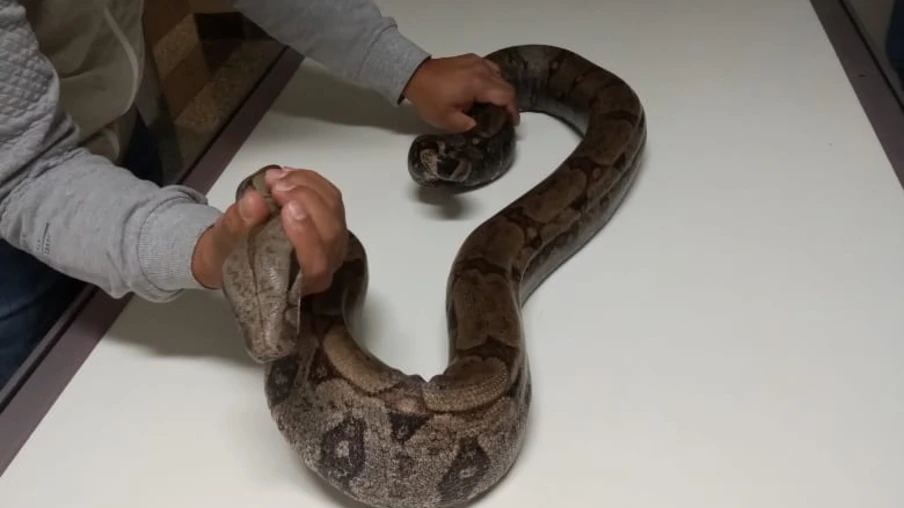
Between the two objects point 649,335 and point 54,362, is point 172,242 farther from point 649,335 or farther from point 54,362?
point 649,335

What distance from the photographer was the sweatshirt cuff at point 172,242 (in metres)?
0.81

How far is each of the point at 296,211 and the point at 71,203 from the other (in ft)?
0.87

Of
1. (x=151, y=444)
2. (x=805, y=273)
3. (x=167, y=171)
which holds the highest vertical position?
(x=805, y=273)

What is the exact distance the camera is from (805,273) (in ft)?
3.28

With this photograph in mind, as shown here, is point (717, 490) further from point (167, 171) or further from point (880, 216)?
point (167, 171)

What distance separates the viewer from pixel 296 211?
70cm

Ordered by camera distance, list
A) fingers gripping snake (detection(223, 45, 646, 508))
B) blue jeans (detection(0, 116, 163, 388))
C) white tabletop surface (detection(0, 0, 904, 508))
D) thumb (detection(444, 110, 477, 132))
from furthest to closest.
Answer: thumb (detection(444, 110, 477, 132))
blue jeans (detection(0, 116, 163, 388))
white tabletop surface (detection(0, 0, 904, 508))
fingers gripping snake (detection(223, 45, 646, 508))

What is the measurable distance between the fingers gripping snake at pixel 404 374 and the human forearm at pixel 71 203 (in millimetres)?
110

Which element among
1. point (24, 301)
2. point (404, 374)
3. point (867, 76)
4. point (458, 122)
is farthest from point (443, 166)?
point (867, 76)

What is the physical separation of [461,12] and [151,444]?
1087 mm

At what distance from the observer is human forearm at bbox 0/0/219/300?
2.67ft

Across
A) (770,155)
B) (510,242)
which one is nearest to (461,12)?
(770,155)

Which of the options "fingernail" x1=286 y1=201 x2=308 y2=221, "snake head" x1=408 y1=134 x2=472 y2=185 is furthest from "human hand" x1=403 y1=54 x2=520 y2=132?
"fingernail" x1=286 y1=201 x2=308 y2=221

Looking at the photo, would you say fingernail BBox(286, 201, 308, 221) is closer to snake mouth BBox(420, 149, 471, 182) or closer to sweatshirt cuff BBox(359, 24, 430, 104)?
snake mouth BBox(420, 149, 471, 182)
